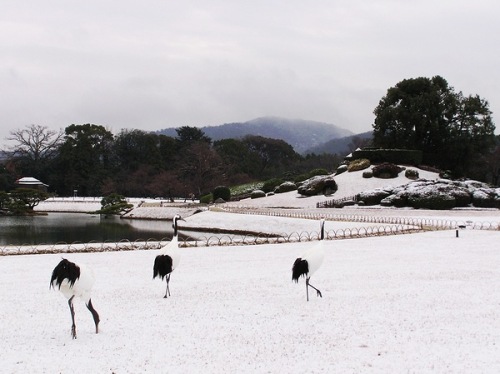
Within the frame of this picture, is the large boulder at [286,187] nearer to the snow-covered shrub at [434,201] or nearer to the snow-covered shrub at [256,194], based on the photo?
the snow-covered shrub at [256,194]

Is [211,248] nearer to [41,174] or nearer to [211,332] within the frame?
[211,332]

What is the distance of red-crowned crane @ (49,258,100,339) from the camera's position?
24.7ft

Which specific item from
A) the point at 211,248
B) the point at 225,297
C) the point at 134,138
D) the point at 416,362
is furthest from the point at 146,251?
the point at 134,138

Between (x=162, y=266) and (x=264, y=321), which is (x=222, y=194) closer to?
(x=162, y=266)

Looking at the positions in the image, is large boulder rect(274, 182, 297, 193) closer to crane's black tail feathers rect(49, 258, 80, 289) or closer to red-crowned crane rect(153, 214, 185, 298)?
red-crowned crane rect(153, 214, 185, 298)

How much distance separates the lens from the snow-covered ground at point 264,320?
680 centimetres

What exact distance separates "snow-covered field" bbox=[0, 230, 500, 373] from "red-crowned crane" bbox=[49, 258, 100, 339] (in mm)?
670

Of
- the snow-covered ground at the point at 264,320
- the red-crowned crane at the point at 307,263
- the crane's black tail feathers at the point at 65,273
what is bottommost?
the snow-covered ground at the point at 264,320

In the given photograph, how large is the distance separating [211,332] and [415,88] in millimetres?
59397

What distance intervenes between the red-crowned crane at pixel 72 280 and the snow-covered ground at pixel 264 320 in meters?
0.67

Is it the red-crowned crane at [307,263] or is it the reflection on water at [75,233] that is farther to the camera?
the reflection on water at [75,233]

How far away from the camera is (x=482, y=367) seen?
650cm

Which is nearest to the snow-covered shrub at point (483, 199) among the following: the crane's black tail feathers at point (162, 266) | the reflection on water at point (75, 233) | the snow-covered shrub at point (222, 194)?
the reflection on water at point (75, 233)

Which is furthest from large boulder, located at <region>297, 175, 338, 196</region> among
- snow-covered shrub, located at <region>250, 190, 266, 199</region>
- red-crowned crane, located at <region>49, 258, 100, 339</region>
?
red-crowned crane, located at <region>49, 258, 100, 339</region>
